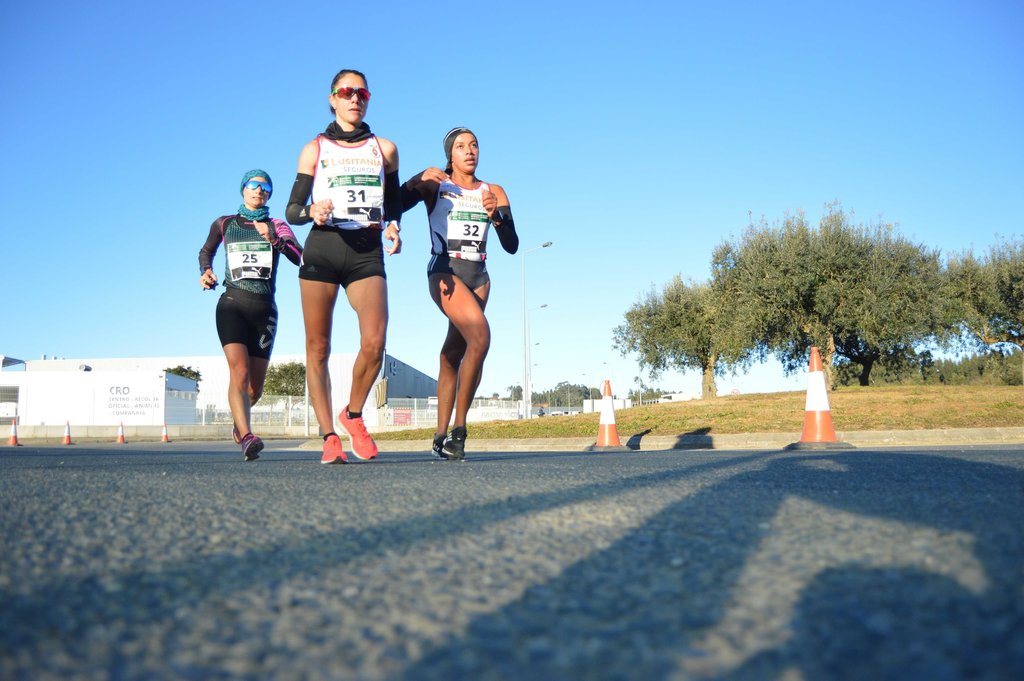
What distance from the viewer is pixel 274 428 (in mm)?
36969

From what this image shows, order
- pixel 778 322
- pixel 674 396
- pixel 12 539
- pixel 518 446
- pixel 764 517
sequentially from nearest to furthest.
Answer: pixel 12 539 → pixel 764 517 → pixel 518 446 → pixel 778 322 → pixel 674 396

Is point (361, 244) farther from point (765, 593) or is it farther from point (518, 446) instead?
point (518, 446)

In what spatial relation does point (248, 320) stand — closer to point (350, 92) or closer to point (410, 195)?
point (410, 195)

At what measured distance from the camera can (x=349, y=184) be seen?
529 cm

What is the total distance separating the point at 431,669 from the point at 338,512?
1.49 m

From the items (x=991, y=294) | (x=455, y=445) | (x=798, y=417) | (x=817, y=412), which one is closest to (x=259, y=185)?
(x=455, y=445)

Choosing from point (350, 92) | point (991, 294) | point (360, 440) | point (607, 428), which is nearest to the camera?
point (360, 440)

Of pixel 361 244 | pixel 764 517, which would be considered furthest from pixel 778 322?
pixel 764 517

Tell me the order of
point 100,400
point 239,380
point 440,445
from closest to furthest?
point 440,445 → point 239,380 → point 100,400

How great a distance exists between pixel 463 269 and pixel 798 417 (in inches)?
426

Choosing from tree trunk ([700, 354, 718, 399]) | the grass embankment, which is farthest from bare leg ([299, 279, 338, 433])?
tree trunk ([700, 354, 718, 399])

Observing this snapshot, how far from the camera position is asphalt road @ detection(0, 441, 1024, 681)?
3.61ft

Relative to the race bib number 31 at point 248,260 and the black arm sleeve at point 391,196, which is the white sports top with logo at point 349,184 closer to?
the black arm sleeve at point 391,196

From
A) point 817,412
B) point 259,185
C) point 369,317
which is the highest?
point 259,185
